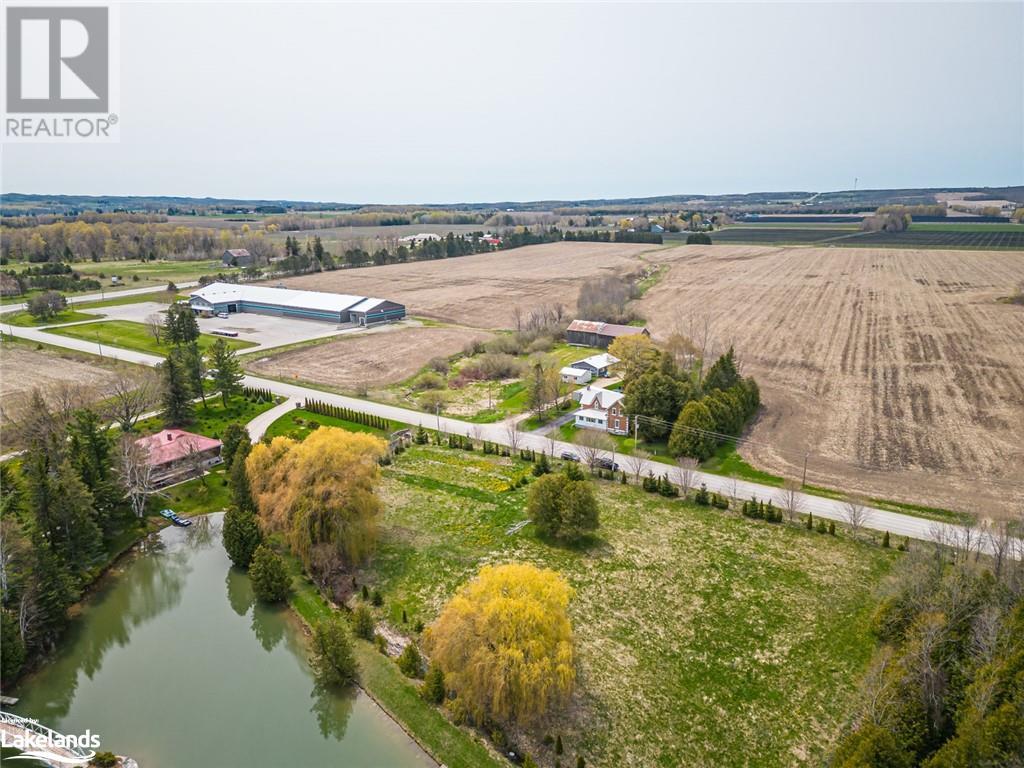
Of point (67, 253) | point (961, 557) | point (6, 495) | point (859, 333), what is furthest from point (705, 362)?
point (67, 253)

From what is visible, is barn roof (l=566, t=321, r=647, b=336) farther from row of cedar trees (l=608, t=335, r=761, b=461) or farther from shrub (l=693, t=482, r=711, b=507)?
shrub (l=693, t=482, r=711, b=507)

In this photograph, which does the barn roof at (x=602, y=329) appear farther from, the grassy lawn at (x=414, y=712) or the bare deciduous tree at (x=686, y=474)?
the grassy lawn at (x=414, y=712)

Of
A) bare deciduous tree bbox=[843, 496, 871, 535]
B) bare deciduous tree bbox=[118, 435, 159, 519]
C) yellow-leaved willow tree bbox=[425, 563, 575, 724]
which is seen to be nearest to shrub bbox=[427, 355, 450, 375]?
bare deciduous tree bbox=[118, 435, 159, 519]

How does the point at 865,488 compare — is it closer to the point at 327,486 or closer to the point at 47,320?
the point at 327,486

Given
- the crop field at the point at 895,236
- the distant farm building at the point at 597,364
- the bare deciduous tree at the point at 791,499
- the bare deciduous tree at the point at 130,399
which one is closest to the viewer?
the bare deciduous tree at the point at 791,499

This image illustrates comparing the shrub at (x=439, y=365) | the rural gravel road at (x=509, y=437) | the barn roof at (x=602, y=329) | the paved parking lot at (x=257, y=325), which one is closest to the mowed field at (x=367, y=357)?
the shrub at (x=439, y=365)

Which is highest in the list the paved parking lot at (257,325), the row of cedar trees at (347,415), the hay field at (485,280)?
the hay field at (485,280)

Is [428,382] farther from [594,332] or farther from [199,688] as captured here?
[199,688]
